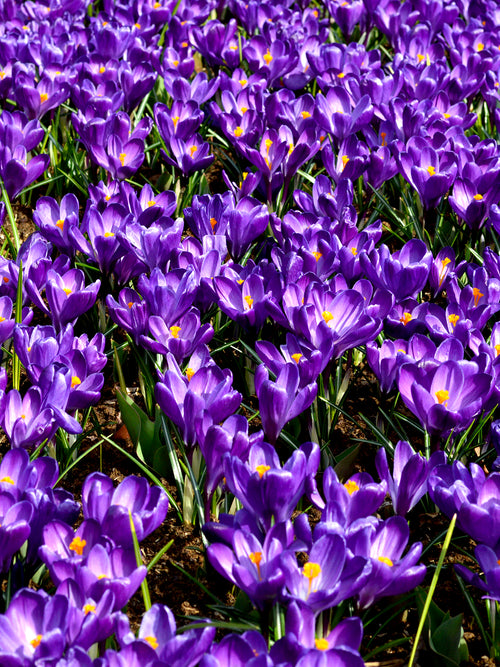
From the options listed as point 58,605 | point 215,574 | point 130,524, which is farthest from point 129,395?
point 58,605

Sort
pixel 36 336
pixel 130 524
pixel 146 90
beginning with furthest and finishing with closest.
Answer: pixel 146 90, pixel 36 336, pixel 130 524

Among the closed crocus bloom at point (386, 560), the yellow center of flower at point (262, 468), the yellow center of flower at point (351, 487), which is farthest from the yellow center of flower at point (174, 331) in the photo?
the closed crocus bloom at point (386, 560)

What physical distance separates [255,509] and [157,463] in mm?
553

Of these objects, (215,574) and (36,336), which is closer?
(215,574)

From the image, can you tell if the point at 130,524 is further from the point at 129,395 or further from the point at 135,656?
the point at 129,395

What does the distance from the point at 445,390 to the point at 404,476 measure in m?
0.23

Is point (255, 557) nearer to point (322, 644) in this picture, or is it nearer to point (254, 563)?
point (254, 563)

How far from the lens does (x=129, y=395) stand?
2268 mm

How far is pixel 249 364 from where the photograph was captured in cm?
219

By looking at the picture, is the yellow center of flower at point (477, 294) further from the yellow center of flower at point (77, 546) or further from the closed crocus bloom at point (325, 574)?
the yellow center of flower at point (77, 546)

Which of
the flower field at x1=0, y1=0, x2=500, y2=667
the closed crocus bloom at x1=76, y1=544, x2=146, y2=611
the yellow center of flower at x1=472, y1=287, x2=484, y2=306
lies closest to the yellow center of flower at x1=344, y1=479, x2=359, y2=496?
the flower field at x1=0, y1=0, x2=500, y2=667

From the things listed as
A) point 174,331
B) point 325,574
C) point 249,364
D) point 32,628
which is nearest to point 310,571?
point 325,574

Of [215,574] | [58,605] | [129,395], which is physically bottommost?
[129,395]

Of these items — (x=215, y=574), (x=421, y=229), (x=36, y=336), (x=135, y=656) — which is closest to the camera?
(x=135, y=656)
